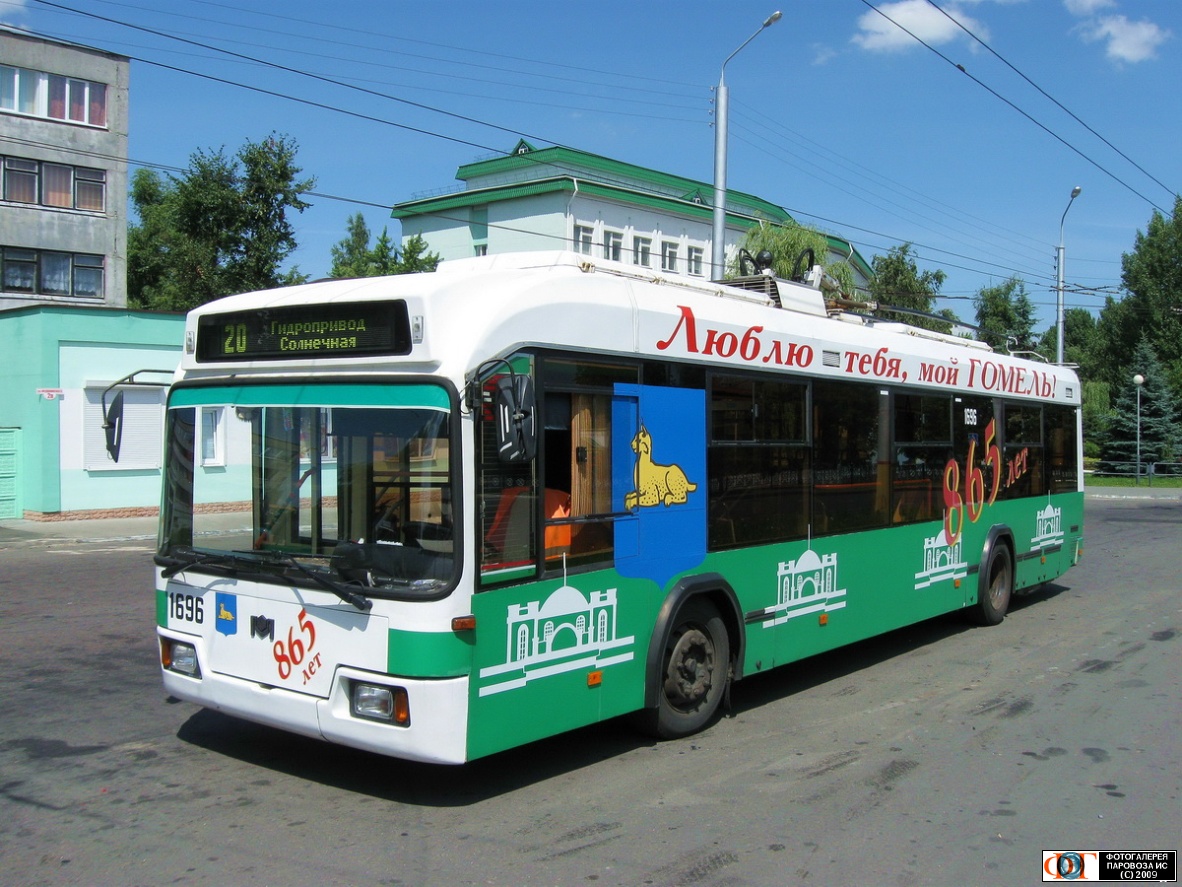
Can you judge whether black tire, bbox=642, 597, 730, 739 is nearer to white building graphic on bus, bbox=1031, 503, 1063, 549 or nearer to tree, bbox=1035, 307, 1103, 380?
white building graphic on bus, bbox=1031, 503, 1063, 549

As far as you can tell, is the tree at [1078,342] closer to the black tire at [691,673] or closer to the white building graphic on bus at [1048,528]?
the white building graphic on bus at [1048,528]

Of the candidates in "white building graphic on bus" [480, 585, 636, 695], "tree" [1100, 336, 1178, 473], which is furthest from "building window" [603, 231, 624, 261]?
"white building graphic on bus" [480, 585, 636, 695]

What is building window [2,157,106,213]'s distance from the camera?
115ft

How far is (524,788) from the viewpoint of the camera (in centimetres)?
595

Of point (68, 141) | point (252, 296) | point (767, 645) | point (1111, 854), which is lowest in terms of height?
point (1111, 854)

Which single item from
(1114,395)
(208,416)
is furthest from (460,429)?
(1114,395)

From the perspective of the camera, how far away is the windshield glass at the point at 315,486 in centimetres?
534

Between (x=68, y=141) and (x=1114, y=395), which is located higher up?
(x=68, y=141)

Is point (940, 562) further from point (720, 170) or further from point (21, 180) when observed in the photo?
point (21, 180)

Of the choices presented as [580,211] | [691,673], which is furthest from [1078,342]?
[691,673]

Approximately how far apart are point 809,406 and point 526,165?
40.9 m

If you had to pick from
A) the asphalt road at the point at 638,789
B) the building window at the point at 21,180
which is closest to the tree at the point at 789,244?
the asphalt road at the point at 638,789

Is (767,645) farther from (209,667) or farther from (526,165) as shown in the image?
(526,165)

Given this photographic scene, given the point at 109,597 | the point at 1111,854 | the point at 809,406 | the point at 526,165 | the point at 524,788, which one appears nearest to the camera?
the point at 1111,854
